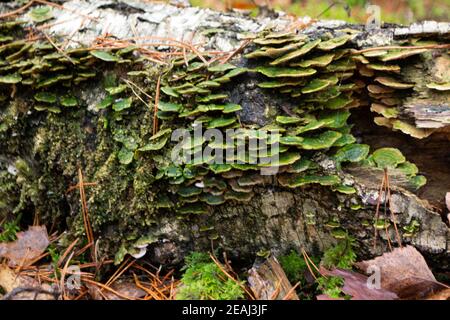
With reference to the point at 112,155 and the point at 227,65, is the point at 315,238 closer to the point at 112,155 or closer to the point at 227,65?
the point at 227,65

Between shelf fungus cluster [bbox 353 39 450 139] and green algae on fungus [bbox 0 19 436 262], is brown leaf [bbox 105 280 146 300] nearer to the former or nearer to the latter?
green algae on fungus [bbox 0 19 436 262]

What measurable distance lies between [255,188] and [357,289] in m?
0.96

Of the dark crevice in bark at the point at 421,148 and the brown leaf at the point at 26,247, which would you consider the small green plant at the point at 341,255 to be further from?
the brown leaf at the point at 26,247

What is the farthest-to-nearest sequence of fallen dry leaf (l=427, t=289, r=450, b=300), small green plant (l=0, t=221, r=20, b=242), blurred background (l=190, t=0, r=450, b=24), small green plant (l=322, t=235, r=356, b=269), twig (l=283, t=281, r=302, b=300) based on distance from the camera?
blurred background (l=190, t=0, r=450, b=24) → small green plant (l=0, t=221, r=20, b=242) → small green plant (l=322, t=235, r=356, b=269) → twig (l=283, t=281, r=302, b=300) → fallen dry leaf (l=427, t=289, r=450, b=300)

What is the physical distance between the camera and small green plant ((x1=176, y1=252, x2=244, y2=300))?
299 centimetres

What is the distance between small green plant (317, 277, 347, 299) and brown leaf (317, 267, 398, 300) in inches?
3.0

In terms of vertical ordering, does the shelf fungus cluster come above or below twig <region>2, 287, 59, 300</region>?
above

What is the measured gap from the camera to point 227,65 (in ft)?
10.6

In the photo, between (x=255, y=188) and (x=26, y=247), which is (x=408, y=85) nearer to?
(x=255, y=188)

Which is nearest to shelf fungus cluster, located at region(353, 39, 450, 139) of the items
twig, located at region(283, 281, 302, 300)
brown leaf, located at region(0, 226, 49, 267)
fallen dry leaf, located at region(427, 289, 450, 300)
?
fallen dry leaf, located at region(427, 289, 450, 300)

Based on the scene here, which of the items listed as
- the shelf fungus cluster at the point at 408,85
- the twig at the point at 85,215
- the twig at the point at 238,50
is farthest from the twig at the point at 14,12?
the shelf fungus cluster at the point at 408,85

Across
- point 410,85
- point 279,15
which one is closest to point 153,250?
point 410,85

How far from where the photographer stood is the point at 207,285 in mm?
3047

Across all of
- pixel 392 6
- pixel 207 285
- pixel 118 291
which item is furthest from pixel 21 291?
pixel 392 6
